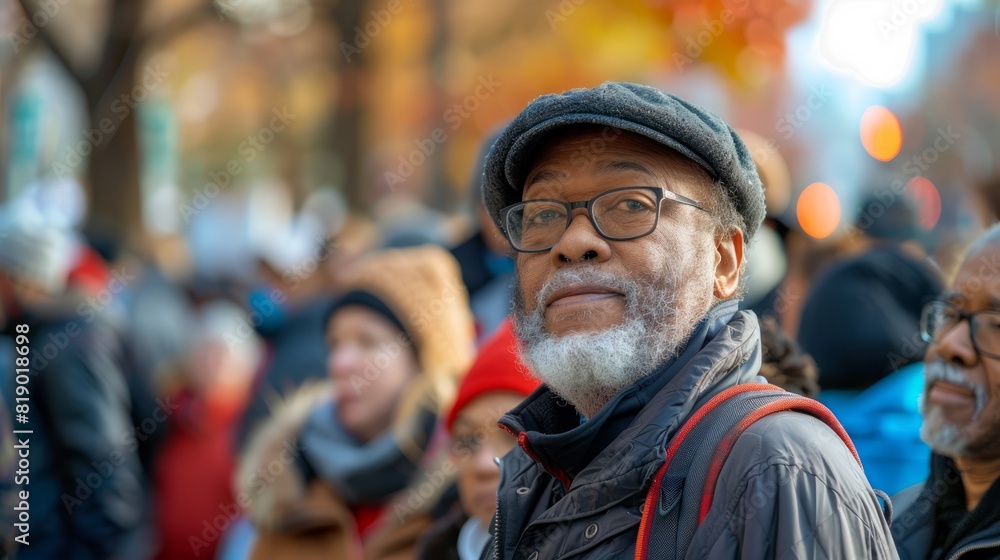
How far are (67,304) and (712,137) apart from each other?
443 centimetres

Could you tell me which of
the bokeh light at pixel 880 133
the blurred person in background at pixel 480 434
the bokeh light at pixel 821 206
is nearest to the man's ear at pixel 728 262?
Result: the blurred person in background at pixel 480 434

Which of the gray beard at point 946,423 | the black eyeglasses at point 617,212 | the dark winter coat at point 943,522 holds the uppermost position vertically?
the black eyeglasses at point 617,212

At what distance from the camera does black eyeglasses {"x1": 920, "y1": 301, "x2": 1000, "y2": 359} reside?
260cm

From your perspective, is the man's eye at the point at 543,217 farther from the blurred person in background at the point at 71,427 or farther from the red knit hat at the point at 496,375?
the blurred person in background at the point at 71,427

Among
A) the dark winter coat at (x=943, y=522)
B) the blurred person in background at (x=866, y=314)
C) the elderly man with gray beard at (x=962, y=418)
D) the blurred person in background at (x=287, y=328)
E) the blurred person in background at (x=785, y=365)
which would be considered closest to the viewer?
the dark winter coat at (x=943, y=522)

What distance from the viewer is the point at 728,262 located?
2297 mm

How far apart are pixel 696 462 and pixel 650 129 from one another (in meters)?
0.67

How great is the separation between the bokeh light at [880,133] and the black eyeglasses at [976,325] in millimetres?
8864

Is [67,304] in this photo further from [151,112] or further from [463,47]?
[463,47]

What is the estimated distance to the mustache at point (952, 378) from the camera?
8.48ft

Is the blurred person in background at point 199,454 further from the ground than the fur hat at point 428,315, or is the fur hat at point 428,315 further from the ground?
the fur hat at point 428,315

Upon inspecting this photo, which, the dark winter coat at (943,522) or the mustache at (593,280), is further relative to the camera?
the dark winter coat at (943,522)

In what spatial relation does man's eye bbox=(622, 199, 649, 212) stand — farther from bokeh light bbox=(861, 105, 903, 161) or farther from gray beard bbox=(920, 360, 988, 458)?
bokeh light bbox=(861, 105, 903, 161)

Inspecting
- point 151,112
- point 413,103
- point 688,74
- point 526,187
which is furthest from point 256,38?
point 526,187
